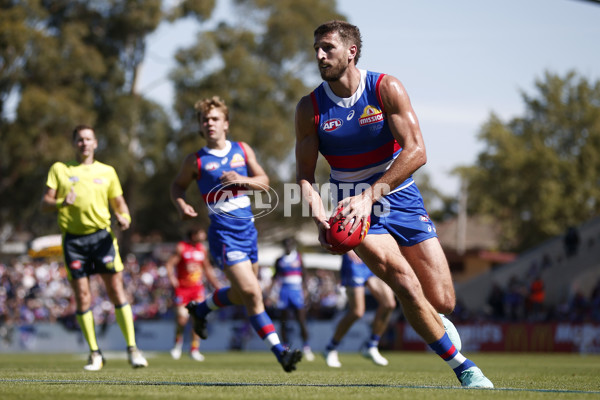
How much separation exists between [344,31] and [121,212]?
459cm

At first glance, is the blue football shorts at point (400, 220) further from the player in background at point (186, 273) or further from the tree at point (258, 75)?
the tree at point (258, 75)

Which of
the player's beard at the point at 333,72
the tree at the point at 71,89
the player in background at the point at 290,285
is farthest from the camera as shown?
the tree at the point at 71,89

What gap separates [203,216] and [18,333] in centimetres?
1933

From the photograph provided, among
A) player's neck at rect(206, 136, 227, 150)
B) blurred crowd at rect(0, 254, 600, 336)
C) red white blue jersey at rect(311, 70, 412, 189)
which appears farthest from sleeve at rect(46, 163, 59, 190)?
blurred crowd at rect(0, 254, 600, 336)


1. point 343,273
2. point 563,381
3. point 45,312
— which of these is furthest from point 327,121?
point 45,312

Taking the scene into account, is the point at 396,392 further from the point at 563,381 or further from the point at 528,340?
the point at 528,340

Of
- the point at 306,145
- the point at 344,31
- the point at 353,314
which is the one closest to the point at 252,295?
the point at 306,145

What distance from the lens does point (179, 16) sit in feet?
131

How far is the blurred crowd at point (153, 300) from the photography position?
2544 centimetres

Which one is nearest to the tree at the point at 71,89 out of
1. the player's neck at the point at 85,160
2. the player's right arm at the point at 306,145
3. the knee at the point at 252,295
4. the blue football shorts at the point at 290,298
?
the blue football shorts at the point at 290,298

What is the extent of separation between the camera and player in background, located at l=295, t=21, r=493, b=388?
6.35 metres

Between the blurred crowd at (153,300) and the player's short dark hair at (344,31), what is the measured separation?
17.8 m

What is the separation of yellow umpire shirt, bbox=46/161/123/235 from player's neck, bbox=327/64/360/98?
4.11 meters

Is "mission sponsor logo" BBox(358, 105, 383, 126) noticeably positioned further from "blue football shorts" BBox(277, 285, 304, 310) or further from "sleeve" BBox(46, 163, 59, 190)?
"blue football shorts" BBox(277, 285, 304, 310)
